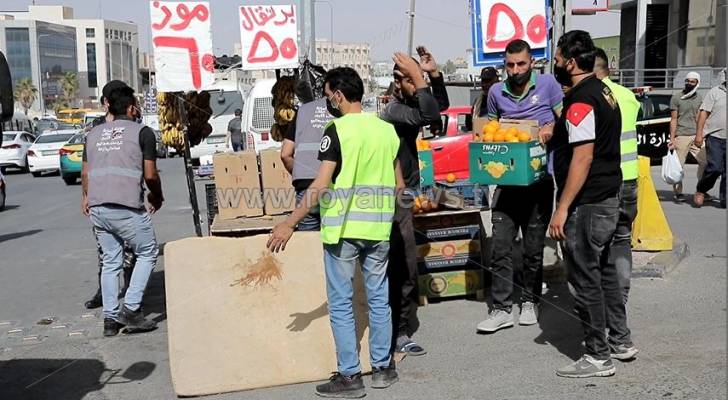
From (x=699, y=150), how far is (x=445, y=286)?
7.29 meters

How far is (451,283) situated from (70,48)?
145 metres

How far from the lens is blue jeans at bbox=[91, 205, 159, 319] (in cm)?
698

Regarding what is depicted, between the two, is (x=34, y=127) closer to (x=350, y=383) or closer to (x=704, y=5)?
(x=704, y=5)

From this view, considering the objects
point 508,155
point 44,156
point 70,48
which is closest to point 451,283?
point 508,155

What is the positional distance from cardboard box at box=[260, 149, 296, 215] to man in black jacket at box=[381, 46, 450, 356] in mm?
2040

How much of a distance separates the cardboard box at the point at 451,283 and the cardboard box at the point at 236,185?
1.80 meters

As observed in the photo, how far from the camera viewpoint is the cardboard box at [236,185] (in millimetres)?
7934

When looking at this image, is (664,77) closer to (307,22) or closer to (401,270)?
(307,22)

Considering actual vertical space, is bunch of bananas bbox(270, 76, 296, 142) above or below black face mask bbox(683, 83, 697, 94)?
below

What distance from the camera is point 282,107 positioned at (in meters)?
9.51

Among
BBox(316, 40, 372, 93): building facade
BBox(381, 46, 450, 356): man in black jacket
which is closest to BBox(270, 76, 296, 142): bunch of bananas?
BBox(381, 46, 450, 356): man in black jacket

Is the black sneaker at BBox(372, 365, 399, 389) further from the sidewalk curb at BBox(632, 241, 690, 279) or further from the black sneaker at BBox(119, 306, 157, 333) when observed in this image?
the sidewalk curb at BBox(632, 241, 690, 279)

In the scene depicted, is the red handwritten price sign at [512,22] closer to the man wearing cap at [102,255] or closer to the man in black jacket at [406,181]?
the man in black jacket at [406,181]

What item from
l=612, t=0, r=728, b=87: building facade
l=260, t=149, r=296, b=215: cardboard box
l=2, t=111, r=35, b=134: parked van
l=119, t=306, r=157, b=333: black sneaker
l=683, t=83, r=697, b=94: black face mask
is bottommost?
l=119, t=306, r=157, b=333: black sneaker
